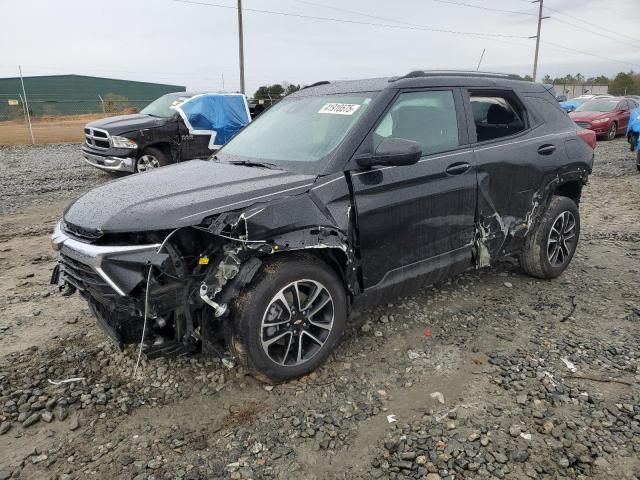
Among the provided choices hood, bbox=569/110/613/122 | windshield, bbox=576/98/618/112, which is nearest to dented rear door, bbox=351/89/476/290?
hood, bbox=569/110/613/122

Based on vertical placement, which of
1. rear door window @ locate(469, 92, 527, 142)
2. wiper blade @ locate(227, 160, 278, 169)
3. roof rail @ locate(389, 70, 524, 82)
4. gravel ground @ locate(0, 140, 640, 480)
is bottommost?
gravel ground @ locate(0, 140, 640, 480)

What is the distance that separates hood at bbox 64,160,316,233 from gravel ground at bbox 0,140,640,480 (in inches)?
44.5

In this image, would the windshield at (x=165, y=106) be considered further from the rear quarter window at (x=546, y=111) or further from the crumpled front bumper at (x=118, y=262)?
the crumpled front bumper at (x=118, y=262)

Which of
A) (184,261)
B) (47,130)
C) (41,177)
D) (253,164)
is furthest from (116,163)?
(47,130)

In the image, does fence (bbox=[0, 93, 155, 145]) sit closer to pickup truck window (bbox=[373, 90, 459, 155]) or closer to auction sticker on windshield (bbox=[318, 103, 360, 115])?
auction sticker on windshield (bbox=[318, 103, 360, 115])

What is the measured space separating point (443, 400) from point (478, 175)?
179 centimetres

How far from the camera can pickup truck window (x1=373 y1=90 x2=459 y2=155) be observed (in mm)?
3538

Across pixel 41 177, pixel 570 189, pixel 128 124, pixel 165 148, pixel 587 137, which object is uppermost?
pixel 128 124

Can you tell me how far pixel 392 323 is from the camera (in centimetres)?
399

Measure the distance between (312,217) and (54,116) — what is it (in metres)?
29.7

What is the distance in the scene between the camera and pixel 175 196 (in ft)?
9.55

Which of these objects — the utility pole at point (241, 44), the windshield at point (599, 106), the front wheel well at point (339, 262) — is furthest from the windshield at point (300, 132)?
the utility pole at point (241, 44)

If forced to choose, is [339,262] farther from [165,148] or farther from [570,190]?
[165,148]

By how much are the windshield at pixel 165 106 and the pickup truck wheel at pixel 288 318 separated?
8.18 metres
